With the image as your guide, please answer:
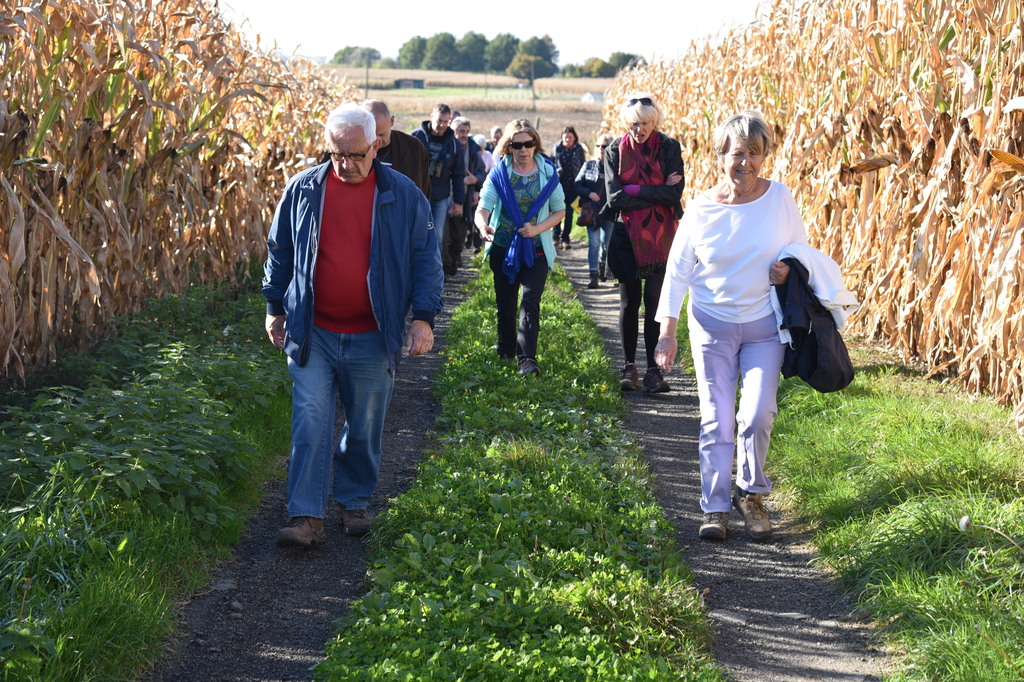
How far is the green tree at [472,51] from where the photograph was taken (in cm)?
14675

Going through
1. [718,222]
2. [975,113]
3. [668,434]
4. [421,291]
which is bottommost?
[668,434]

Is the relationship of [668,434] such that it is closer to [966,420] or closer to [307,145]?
[966,420]

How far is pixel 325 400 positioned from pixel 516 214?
349cm

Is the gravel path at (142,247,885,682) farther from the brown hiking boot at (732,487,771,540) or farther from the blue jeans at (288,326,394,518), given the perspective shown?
the blue jeans at (288,326,394,518)

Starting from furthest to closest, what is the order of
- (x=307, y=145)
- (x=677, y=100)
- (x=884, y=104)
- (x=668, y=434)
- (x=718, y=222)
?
(x=677, y=100)
(x=307, y=145)
(x=884, y=104)
(x=668, y=434)
(x=718, y=222)

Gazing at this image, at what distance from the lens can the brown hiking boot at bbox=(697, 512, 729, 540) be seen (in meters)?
5.29

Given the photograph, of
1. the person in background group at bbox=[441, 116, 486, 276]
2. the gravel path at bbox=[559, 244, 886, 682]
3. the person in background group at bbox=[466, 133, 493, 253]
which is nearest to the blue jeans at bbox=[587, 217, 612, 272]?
the person in background group at bbox=[441, 116, 486, 276]

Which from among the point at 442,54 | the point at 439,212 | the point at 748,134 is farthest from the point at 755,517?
the point at 442,54

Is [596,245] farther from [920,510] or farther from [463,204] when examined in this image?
[920,510]

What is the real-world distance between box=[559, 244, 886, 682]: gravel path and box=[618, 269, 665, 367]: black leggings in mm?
1448

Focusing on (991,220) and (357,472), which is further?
(991,220)

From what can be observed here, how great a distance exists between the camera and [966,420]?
241 inches

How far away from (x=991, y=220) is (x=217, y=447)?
15.5 feet

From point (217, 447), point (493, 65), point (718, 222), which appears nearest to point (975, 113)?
point (718, 222)
